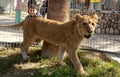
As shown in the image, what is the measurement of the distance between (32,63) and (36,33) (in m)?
0.71

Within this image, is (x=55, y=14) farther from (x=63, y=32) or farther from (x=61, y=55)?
(x=61, y=55)

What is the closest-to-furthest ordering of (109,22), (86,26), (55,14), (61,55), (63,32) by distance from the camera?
(86,26), (63,32), (61,55), (55,14), (109,22)

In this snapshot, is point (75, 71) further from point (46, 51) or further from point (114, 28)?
point (114, 28)

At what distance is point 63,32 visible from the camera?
6859 millimetres

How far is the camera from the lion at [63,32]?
20.5ft

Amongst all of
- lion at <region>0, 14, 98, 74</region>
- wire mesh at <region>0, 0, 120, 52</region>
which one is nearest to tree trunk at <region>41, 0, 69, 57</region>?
lion at <region>0, 14, 98, 74</region>

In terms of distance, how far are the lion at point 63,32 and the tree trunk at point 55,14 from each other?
446mm

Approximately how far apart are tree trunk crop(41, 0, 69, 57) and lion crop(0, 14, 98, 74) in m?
0.45

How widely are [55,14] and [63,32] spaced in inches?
39.1

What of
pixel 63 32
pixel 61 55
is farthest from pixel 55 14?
pixel 61 55

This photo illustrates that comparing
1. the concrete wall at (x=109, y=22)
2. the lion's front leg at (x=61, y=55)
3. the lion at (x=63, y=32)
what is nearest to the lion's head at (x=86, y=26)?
the lion at (x=63, y=32)

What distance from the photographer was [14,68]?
23.5 ft

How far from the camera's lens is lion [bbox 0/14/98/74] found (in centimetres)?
626

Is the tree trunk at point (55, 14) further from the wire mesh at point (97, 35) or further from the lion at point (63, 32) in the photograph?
the wire mesh at point (97, 35)
